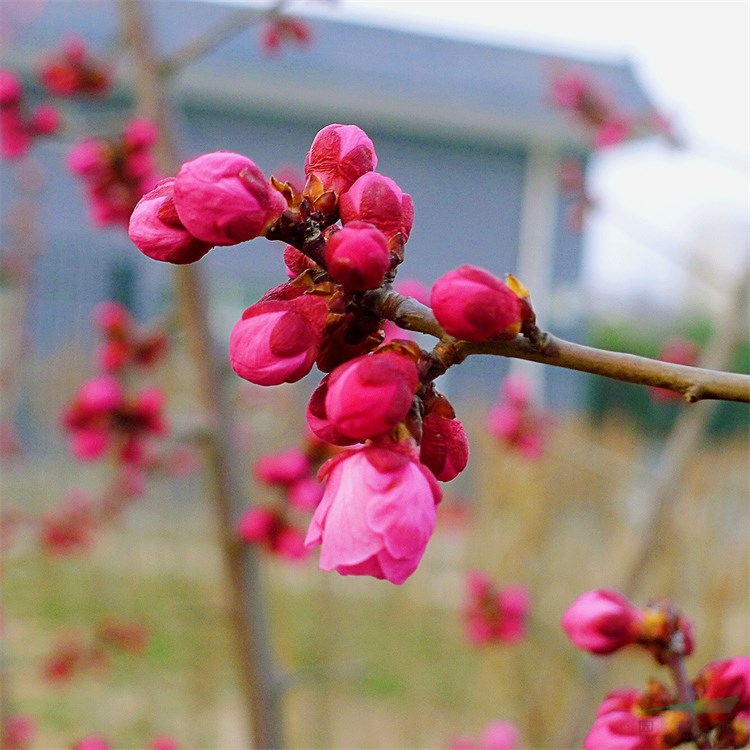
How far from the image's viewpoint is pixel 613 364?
0.63 meters

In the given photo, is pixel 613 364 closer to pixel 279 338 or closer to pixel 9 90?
pixel 279 338

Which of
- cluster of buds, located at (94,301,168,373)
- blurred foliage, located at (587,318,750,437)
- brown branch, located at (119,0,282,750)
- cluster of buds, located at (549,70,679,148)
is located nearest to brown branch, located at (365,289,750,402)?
brown branch, located at (119,0,282,750)

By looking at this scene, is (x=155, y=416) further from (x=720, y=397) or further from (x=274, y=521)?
(x=720, y=397)

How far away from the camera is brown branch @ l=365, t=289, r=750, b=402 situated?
0.63 meters

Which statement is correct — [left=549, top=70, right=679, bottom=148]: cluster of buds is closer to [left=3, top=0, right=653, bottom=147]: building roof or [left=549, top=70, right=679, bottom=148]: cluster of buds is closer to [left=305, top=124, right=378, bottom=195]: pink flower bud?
[left=305, top=124, right=378, bottom=195]: pink flower bud

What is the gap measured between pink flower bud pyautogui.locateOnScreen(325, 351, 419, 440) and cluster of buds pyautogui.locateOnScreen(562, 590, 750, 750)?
1.27ft

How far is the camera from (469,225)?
11.1 meters

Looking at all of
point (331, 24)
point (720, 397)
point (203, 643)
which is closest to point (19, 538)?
point (203, 643)

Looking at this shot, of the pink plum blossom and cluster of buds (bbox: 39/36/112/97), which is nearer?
the pink plum blossom

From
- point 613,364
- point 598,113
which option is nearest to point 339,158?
point 613,364

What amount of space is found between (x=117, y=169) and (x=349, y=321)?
190 cm

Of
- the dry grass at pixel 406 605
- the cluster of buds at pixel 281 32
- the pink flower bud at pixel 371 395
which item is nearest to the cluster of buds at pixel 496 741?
the dry grass at pixel 406 605

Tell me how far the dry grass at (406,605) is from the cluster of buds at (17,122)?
2.54 m

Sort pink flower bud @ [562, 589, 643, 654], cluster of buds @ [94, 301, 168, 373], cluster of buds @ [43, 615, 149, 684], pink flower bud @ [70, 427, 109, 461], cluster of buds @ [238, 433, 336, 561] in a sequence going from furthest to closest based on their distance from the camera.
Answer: cluster of buds @ [43, 615, 149, 684] < cluster of buds @ [94, 301, 168, 373] < pink flower bud @ [70, 427, 109, 461] < cluster of buds @ [238, 433, 336, 561] < pink flower bud @ [562, 589, 643, 654]
